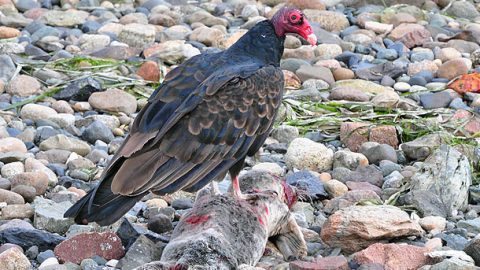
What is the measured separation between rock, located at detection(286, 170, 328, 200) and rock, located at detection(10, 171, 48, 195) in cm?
150

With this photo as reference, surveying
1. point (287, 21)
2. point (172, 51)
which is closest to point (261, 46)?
point (287, 21)

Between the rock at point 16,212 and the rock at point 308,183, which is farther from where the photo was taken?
the rock at point 308,183

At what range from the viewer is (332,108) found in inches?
319

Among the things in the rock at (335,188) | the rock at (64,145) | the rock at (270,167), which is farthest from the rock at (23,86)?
the rock at (335,188)

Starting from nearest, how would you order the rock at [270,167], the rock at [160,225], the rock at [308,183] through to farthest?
the rock at [160,225]
the rock at [308,183]
the rock at [270,167]

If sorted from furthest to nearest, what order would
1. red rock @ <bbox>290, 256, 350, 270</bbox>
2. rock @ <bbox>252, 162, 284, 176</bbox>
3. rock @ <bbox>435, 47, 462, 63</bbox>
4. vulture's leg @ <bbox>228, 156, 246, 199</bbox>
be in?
1. rock @ <bbox>435, 47, 462, 63</bbox>
2. rock @ <bbox>252, 162, 284, 176</bbox>
3. vulture's leg @ <bbox>228, 156, 246, 199</bbox>
4. red rock @ <bbox>290, 256, 350, 270</bbox>

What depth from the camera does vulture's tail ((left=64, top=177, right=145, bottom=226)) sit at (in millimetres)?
5078

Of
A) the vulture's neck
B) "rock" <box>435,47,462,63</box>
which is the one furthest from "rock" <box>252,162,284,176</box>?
"rock" <box>435,47,462,63</box>

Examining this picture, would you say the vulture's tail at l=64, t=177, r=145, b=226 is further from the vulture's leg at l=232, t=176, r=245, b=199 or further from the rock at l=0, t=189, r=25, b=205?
the rock at l=0, t=189, r=25, b=205

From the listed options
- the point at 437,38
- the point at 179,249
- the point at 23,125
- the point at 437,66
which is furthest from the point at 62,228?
the point at 437,38

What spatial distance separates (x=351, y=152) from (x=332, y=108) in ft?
3.27

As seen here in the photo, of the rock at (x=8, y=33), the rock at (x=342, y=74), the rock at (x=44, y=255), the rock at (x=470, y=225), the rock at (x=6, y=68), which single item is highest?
the rock at (x=470, y=225)

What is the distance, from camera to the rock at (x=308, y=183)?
6.44 metres

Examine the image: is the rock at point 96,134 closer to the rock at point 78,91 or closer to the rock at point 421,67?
the rock at point 78,91
